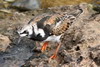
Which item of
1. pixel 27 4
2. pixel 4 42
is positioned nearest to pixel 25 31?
pixel 4 42

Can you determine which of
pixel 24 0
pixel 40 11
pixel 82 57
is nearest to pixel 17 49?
pixel 82 57

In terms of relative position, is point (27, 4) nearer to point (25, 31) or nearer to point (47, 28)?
point (47, 28)

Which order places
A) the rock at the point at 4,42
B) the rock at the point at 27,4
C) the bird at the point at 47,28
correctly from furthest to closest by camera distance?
the rock at the point at 27,4
the rock at the point at 4,42
the bird at the point at 47,28

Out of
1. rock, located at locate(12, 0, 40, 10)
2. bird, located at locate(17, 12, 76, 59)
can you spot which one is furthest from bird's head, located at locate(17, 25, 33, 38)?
rock, located at locate(12, 0, 40, 10)

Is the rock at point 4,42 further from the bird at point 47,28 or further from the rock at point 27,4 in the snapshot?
the rock at point 27,4

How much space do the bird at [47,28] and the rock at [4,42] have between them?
107 centimetres

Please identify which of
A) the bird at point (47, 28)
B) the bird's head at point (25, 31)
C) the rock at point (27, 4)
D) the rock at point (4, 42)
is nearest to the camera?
the bird's head at point (25, 31)

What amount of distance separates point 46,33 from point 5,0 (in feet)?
20.6

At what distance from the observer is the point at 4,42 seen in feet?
28.1

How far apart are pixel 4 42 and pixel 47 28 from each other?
6.10 feet

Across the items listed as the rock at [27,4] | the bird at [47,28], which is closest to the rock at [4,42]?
the bird at [47,28]

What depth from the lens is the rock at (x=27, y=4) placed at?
1188 cm

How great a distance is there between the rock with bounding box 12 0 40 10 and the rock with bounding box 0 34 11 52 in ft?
10.6

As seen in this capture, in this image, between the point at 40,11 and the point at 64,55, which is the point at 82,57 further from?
the point at 40,11
